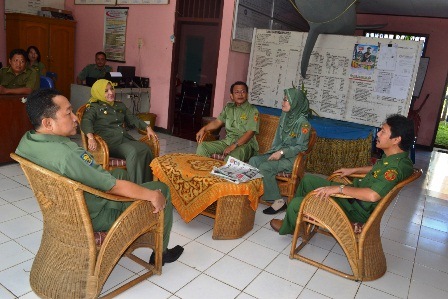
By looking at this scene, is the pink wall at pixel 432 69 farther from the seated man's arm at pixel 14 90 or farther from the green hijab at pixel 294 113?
the seated man's arm at pixel 14 90

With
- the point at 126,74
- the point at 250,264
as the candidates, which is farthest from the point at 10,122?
the point at 250,264

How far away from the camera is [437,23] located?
302 inches

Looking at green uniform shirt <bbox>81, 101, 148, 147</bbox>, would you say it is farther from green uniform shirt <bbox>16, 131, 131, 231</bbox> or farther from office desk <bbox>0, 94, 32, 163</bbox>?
green uniform shirt <bbox>16, 131, 131, 231</bbox>

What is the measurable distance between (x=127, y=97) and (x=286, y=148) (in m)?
3.76

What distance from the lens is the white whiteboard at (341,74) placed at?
4.58 meters

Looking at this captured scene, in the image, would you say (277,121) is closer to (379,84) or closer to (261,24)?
(379,84)

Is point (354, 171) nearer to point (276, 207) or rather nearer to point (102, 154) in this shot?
point (276, 207)

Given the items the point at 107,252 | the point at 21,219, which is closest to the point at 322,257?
the point at 107,252

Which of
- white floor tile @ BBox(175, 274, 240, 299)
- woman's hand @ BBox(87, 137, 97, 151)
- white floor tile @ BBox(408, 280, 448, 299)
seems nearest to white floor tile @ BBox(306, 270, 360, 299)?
white floor tile @ BBox(408, 280, 448, 299)

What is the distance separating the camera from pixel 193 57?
9.41 metres

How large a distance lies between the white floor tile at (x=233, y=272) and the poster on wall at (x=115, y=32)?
16.8 ft

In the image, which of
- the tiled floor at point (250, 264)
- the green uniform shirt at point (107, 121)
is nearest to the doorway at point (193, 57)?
the green uniform shirt at point (107, 121)

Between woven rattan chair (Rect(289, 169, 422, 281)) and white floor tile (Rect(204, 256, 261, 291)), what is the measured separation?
450mm

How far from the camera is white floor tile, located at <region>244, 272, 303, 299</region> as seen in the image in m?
2.20
